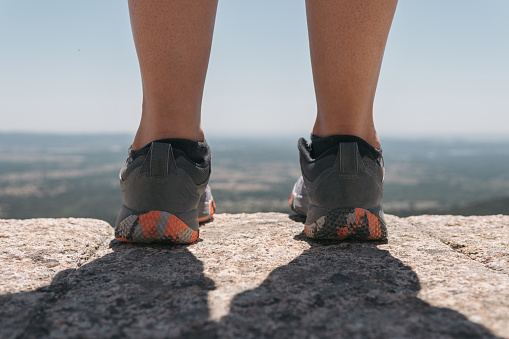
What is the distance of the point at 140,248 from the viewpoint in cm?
126

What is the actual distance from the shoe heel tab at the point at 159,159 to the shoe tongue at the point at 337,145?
57 centimetres

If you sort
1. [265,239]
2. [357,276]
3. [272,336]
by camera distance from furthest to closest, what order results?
1. [265,239]
2. [357,276]
3. [272,336]

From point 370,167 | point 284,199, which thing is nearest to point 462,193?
point 284,199

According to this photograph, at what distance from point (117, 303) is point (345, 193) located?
2.71 ft

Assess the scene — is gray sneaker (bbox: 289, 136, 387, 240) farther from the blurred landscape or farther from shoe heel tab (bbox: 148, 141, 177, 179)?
the blurred landscape

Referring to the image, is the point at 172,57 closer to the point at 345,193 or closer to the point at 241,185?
the point at 345,193

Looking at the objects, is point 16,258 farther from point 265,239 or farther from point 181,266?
point 265,239

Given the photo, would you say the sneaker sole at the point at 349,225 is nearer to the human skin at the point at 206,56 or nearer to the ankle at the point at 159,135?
the human skin at the point at 206,56

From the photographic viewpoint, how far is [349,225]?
1.25 meters

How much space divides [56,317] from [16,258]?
542 millimetres

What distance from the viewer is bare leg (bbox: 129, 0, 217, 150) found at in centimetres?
122

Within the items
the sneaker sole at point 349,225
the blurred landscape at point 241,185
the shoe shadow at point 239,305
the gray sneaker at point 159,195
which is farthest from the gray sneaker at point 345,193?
the blurred landscape at point 241,185

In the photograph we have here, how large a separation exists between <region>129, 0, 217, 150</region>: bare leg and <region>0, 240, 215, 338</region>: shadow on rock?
0.51 metres

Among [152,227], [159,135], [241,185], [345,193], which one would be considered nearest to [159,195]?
[152,227]
